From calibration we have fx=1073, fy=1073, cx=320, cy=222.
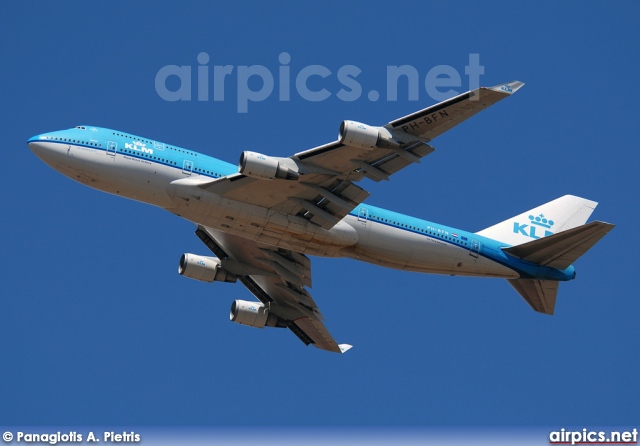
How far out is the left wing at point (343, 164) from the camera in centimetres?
4897

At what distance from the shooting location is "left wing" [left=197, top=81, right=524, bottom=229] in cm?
4897

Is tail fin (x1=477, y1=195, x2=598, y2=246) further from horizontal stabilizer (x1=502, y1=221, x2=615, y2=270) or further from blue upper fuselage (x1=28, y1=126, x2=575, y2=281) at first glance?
blue upper fuselage (x1=28, y1=126, x2=575, y2=281)

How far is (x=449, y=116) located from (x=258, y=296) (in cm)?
2184

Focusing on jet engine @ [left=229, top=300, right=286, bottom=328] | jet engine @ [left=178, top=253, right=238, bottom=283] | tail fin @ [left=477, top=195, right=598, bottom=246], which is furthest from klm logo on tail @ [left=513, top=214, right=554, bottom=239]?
jet engine @ [left=178, top=253, right=238, bottom=283]

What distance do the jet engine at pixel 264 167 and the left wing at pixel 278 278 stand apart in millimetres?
9877

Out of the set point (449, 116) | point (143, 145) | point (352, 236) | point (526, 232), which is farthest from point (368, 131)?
point (526, 232)

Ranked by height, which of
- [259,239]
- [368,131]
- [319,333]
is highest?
[368,131]

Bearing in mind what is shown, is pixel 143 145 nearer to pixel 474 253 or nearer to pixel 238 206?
pixel 238 206

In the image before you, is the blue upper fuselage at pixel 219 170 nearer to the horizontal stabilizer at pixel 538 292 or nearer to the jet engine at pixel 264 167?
A: the horizontal stabilizer at pixel 538 292

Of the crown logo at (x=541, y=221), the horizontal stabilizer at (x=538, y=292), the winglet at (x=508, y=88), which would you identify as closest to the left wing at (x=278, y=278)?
the horizontal stabilizer at (x=538, y=292)

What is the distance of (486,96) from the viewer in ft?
157

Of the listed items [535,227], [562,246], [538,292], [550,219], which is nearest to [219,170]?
[562,246]

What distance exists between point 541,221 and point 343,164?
712 inches

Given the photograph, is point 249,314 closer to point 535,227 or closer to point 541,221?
point 535,227
